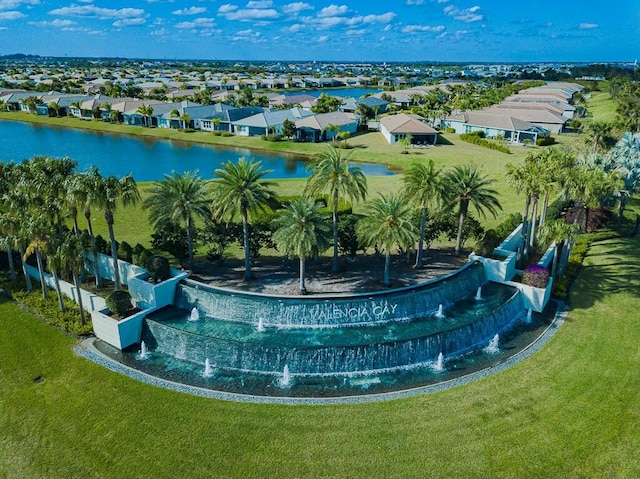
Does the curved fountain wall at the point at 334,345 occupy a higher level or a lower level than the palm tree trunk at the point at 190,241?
lower

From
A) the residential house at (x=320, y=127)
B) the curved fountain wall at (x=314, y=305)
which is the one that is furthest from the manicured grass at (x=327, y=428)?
the residential house at (x=320, y=127)

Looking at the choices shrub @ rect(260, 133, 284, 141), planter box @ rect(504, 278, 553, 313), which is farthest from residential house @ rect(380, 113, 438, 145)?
planter box @ rect(504, 278, 553, 313)

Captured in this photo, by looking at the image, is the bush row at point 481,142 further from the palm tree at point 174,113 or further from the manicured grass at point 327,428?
the palm tree at point 174,113

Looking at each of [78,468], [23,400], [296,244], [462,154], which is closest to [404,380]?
[296,244]

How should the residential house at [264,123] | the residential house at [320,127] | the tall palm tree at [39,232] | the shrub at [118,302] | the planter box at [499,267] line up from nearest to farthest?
Answer: 1. the tall palm tree at [39,232]
2. the shrub at [118,302]
3. the planter box at [499,267]
4. the residential house at [320,127]
5. the residential house at [264,123]

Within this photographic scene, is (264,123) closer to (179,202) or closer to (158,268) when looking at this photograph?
(179,202)

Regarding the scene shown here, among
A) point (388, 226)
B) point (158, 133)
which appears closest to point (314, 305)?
point (388, 226)

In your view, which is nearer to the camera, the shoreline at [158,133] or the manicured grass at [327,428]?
the manicured grass at [327,428]
